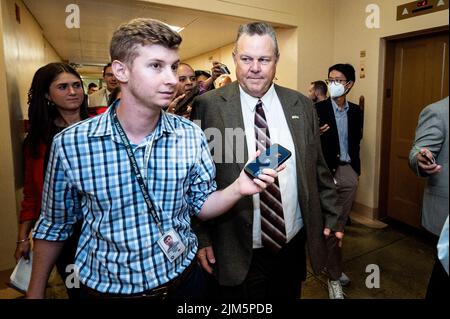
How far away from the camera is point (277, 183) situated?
4.50 ft

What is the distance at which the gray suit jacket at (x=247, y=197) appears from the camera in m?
1.33

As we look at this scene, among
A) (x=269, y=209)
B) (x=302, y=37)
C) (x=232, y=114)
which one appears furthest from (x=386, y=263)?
(x=302, y=37)

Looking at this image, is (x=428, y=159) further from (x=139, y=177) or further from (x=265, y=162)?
(x=139, y=177)

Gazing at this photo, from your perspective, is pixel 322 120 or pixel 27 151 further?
pixel 322 120

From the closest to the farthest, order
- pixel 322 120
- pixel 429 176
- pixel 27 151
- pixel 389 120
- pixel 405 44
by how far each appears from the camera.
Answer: pixel 429 176 < pixel 27 151 < pixel 322 120 < pixel 405 44 < pixel 389 120

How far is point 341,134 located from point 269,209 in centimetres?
200

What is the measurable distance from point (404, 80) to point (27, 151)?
3727 mm

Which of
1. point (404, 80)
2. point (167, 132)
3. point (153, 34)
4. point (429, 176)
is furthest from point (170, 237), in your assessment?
point (404, 80)

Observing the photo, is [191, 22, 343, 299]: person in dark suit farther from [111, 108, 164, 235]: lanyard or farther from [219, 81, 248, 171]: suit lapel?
[111, 108, 164, 235]: lanyard

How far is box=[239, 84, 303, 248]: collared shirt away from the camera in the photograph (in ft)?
4.47

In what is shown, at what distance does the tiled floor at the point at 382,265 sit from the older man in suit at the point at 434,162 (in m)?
1.21

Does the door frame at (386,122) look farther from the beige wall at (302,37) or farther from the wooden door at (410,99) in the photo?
the beige wall at (302,37)
